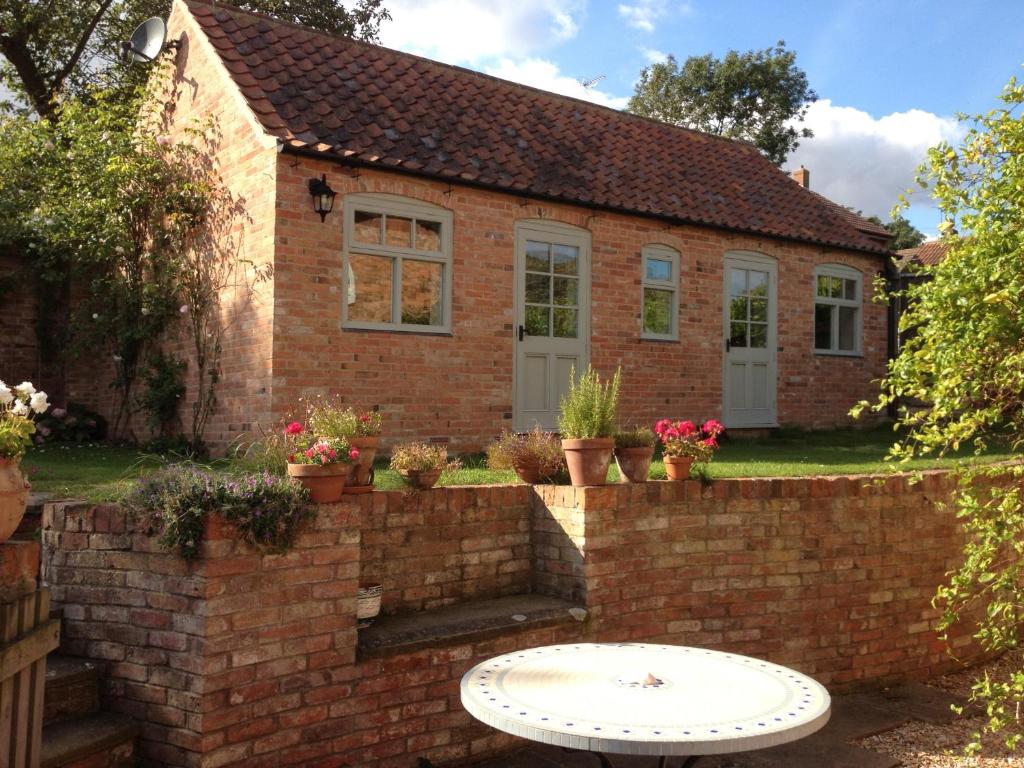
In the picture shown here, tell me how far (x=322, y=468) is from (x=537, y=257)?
651cm

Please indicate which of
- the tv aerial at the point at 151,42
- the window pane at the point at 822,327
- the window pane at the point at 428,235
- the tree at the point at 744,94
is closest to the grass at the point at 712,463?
the window pane at the point at 822,327

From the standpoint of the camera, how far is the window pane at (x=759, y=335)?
511 inches

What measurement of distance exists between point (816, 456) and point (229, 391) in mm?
6760

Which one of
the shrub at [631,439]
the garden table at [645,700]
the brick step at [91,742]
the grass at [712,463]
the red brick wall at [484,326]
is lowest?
the brick step at [91,742]

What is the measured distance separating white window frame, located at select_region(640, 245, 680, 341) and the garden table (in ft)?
25.6

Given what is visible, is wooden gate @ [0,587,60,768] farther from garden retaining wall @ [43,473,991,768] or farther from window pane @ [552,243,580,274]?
window pane @ [552,243,580,274]

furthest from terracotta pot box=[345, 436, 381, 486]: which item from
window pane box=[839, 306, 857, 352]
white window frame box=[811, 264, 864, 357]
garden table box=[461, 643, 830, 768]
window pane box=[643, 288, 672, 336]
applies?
window pane box=[839, 306, 857, 352]

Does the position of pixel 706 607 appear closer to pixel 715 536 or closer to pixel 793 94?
pixel 715 536

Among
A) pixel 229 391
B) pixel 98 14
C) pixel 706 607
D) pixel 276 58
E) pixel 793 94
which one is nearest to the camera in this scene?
pixel 706 607

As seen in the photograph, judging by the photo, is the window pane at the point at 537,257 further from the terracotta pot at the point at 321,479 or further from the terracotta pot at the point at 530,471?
the terracotta pot at the point at 321,479

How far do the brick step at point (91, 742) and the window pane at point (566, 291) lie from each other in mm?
7551

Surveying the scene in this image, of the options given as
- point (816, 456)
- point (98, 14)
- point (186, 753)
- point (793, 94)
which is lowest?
point (186, 753)

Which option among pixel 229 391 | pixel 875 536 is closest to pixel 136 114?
pixel 229 391

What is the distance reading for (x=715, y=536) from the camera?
247 inches
